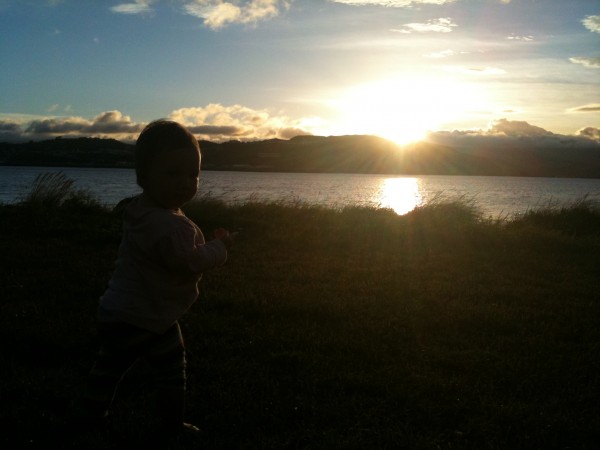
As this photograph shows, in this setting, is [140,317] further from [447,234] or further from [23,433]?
[447,234]

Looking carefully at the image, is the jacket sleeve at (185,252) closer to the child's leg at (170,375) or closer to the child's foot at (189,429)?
the child's leg at (170,375)

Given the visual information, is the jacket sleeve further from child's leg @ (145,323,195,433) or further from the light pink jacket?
child's leg @ (145,323,195,433)

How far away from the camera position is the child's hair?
3.12m

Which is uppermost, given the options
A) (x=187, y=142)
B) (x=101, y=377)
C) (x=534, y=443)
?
(x=187, y=142)

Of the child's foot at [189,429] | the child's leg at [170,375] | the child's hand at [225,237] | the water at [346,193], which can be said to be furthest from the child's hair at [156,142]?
the water at [346,193]

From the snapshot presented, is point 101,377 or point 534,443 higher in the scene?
point 101,377

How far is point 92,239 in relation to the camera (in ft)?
37.5

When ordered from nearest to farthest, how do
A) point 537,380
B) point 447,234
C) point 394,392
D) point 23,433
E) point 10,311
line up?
point 23,433 < point 394,392 < point 537,380 < point 10,311 < point 447,234

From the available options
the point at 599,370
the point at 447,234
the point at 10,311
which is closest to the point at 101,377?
the point at 10,311

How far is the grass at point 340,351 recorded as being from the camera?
3.79m

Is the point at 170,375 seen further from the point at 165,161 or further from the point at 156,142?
the point at 156,142

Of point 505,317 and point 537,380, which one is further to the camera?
point 505,317

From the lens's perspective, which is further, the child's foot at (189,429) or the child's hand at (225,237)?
the child's foot at (189,429)

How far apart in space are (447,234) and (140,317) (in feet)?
35.4
